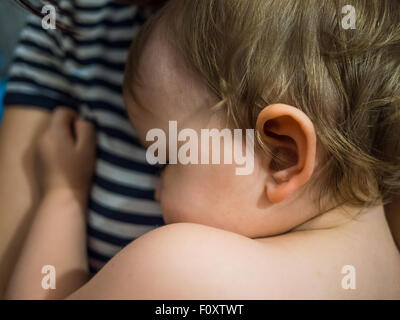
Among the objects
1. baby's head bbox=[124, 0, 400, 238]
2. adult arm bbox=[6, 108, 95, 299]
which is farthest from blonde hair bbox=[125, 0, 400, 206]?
adult arm bbox=[6, 108, 95, 299]

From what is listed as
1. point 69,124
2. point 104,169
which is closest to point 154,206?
point 104,169

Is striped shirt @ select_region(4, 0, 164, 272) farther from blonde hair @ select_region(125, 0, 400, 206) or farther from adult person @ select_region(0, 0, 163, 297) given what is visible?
blonde hair @ select_region(125, 0, 400, 206)

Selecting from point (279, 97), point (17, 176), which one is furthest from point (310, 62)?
point (17, 176)

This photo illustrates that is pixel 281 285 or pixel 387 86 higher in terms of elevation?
pixel 387 86

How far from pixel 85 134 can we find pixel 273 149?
0.43 metres

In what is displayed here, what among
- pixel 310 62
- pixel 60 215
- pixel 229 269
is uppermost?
pixel 310 62

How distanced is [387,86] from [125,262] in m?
0.39

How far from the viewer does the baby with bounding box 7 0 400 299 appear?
1.68 feet

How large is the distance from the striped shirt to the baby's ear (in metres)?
0.29

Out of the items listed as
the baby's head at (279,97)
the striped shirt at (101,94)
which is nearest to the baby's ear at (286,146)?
the baby's head at (279,97)

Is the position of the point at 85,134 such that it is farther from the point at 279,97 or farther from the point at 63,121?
the point at 279,97

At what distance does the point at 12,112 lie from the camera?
869mm

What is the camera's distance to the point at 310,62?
0.52 meters
